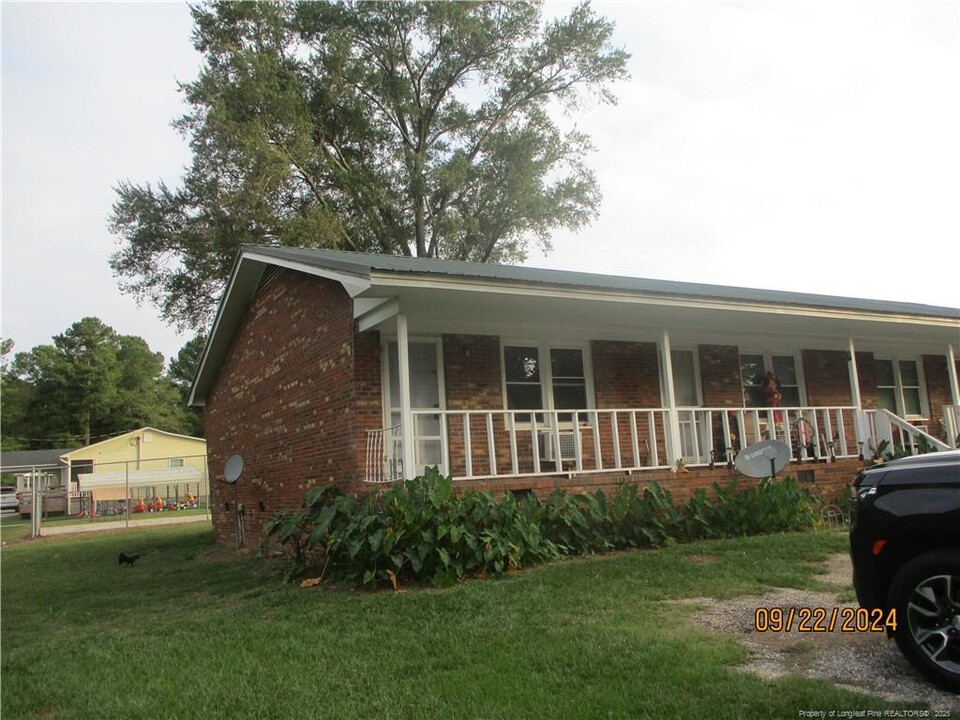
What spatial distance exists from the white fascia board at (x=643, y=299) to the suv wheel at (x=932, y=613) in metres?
5.88

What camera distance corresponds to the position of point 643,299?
10414 millimetres

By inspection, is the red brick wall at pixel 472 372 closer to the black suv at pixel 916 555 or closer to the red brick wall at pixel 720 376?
the red brick wall at pixel 720 376

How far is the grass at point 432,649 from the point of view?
14.1 feet

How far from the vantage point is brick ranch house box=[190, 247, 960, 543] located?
9.98 m

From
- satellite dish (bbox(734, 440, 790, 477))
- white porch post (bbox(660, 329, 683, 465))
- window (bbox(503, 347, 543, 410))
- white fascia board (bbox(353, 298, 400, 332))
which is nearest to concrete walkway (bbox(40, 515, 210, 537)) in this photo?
window (bbox(503, 347, 543, 410))

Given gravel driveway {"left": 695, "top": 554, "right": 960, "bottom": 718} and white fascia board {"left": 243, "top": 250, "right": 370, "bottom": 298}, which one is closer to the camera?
gravel driveway {"left": 695, "top": 554, "right": 960, "bottom": 718}

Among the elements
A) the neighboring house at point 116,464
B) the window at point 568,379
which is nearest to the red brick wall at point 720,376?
the window at point 568,379

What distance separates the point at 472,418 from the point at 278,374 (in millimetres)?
3788

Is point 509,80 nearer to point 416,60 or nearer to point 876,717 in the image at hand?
point 416,60

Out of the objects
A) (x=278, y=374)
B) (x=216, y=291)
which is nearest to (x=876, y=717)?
(x=278, y=374)

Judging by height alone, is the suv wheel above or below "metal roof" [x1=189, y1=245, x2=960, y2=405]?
below

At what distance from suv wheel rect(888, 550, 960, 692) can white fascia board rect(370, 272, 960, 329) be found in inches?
231

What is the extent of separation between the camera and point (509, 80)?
28.4 meters
